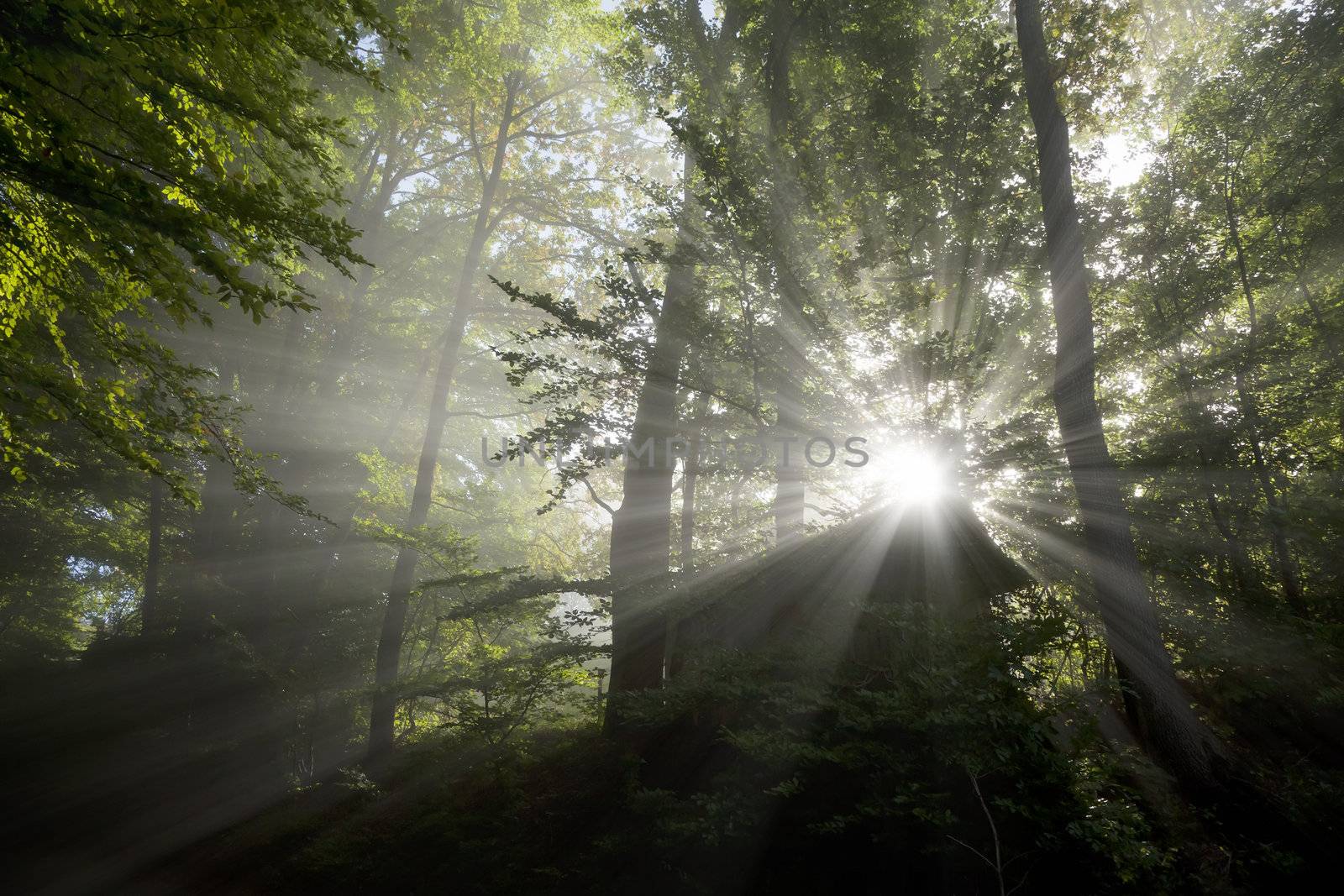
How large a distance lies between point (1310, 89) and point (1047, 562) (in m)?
8.36

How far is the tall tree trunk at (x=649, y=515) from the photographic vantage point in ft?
23.9

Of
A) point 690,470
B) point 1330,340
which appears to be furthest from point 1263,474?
point 690,470

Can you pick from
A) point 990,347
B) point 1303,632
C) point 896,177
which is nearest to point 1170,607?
point 1303,632

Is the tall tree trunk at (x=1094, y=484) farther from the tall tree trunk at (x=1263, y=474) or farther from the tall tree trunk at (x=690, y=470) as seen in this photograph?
the tall tree trunk at (x=690, y=470)

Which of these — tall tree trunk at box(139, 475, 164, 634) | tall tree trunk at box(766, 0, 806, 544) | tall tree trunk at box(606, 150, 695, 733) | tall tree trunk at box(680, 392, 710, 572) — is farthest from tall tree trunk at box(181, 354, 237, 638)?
tall tree trunk at box(766, 0, 806, 544)

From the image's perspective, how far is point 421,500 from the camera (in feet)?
38.3

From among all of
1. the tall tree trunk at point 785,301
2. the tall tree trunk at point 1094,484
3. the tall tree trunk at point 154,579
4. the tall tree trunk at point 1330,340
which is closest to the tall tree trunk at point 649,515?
the tall tree trunk at point 785,301

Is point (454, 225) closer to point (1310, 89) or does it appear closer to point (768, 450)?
point (768, 450)

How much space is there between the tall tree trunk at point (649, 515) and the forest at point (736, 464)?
7cm

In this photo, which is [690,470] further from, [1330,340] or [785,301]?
[1330,340]

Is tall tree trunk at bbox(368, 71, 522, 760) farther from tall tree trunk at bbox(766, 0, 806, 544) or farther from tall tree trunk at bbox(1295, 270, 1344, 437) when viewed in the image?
tall tree trunk at bbox(1295, 270, 1344, 437)

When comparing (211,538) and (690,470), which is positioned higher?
(690,470)

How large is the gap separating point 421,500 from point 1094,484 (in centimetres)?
1084

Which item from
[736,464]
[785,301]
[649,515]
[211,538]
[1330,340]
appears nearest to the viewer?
[785,301]
